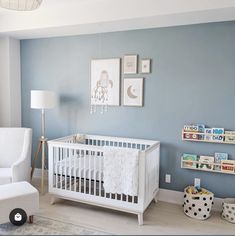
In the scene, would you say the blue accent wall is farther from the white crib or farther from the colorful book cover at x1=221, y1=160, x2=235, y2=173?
the white crib

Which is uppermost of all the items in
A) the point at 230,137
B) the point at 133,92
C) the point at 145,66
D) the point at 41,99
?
the point at 145,66

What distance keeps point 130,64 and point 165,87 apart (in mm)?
589

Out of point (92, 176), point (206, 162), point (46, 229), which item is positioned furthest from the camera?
point (206, 162)

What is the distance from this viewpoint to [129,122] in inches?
145

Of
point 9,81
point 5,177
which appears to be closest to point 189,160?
point 5,177

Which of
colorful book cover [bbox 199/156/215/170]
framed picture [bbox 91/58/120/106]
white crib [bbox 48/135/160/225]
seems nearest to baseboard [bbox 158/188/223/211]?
white crib [bbox 48/135/160/225]

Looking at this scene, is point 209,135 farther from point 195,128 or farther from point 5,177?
point 5,177

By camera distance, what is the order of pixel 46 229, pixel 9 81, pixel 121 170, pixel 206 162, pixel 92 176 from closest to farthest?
pixel 46 229 → pixel 121 170 → pixel 92 176 → pixel 206 162 → pixel 9 81

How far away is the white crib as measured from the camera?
289 cm

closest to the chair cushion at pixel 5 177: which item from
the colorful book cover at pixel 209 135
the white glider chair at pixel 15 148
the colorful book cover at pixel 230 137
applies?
the white glider chair at pixel 15 148

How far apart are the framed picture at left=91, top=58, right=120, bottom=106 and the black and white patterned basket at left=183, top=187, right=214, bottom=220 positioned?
63.6 inches

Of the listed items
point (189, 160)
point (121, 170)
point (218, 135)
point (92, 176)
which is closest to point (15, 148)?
point (92, 176)

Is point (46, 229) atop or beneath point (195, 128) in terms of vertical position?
beneath

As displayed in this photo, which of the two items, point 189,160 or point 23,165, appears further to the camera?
point 23,165
